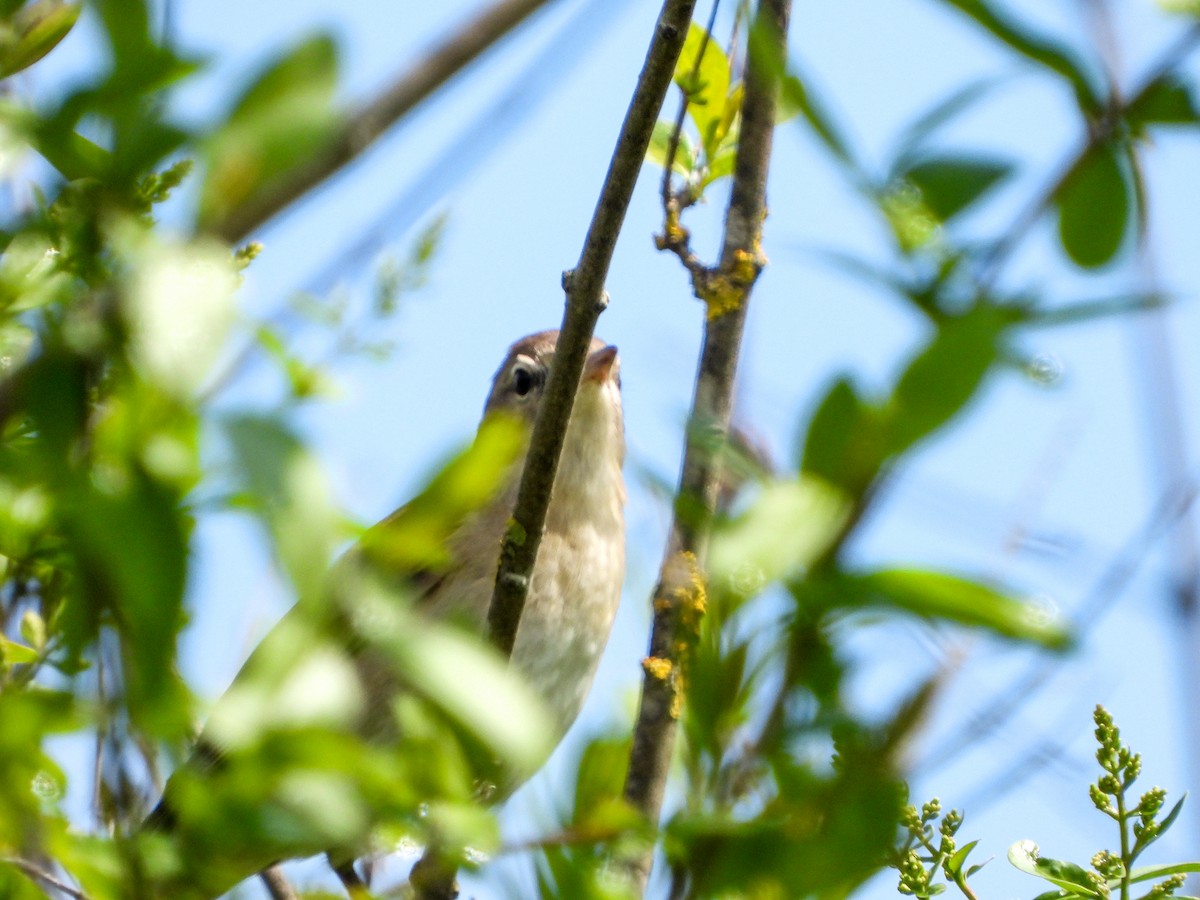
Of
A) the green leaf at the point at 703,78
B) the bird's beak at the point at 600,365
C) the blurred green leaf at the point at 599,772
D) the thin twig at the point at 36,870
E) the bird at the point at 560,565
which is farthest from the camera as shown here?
the bird's beak at the point at 600,365

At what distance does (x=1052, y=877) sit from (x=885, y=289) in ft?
5.26

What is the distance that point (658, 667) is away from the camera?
2705 millimetres

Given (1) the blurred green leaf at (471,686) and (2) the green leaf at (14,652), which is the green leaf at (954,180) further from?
(2) the green leaf at (14,652)

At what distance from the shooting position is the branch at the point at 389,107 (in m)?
1.07

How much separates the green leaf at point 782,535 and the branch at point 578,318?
119 cm

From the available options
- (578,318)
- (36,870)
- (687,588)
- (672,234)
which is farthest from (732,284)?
(36,870)

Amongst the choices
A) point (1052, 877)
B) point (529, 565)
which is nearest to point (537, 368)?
point (529, 565)

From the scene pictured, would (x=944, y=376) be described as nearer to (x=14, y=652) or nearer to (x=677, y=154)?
(x=14, y=652)

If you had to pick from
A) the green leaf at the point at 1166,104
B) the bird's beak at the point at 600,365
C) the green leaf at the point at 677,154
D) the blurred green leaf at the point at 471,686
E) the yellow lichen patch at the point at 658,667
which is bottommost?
the blurred green leaf at the point at 471,686

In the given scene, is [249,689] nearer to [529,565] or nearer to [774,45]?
[774,45]

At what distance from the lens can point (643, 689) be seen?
2664mm

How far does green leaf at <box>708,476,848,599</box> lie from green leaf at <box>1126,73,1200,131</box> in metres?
0.37

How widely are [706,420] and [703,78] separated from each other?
201 centimetres

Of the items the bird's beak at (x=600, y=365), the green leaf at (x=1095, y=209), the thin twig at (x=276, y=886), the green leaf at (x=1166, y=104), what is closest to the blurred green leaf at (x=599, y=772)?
the green leaf at (x=1095, y=209)
